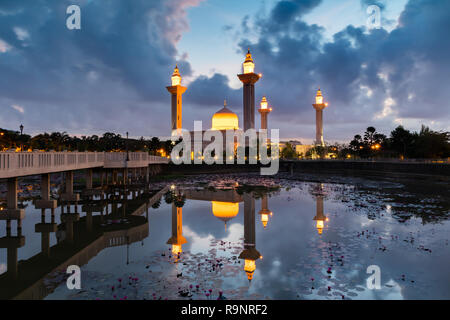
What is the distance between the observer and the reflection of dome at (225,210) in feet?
79.8

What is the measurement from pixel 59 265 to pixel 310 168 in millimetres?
83201

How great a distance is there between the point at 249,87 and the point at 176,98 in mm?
25805

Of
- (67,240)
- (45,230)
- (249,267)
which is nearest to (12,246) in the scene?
(67,240)

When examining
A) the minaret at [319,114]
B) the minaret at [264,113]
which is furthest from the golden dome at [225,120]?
the minaret at [319,114]

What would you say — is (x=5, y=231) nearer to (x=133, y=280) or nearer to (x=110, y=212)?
(x=110, y=212)

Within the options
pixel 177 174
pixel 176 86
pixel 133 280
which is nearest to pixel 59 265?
pixel 133 280

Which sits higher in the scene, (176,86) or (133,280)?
(176,86)

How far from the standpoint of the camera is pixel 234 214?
25328mm

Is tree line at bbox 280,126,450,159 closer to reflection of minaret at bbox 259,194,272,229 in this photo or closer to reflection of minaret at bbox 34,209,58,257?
reflection of minaret at bbox 259,194,272,229

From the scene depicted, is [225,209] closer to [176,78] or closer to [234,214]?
[234,214]

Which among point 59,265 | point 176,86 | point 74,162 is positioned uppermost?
point 176,86
